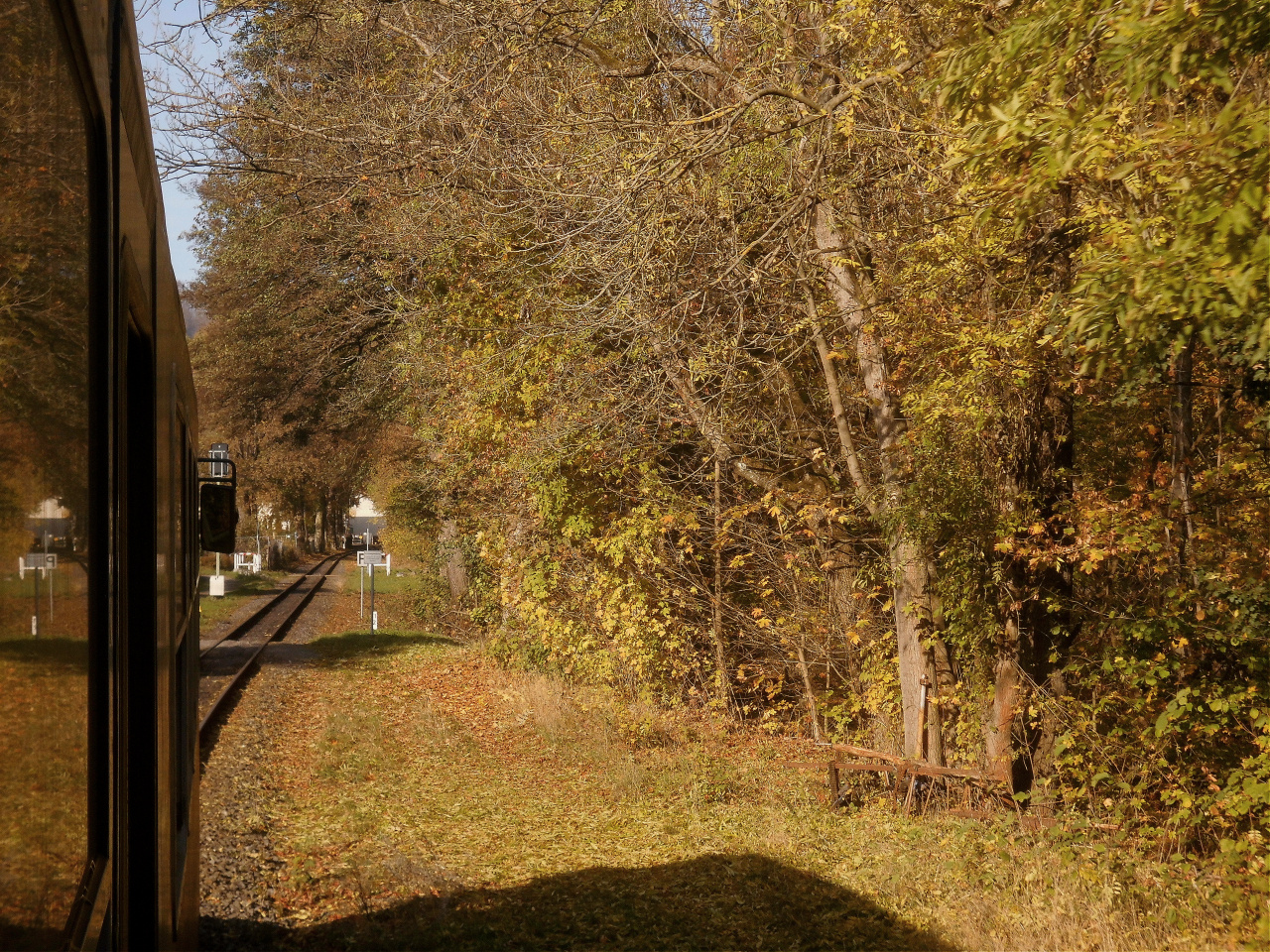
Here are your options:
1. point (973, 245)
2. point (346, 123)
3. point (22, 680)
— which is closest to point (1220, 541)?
point (973, 245)

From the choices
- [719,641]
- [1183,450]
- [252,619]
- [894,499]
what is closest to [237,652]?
[252,619]

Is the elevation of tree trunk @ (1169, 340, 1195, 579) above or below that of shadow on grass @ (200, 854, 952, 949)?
above

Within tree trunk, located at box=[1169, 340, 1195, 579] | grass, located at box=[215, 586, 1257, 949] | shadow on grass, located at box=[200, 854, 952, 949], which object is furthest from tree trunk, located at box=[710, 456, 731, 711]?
tree trunk, located at box=[1169, 340, 1195, 579]

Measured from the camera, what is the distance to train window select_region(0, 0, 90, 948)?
1.18 m

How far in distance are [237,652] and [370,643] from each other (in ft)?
11.4

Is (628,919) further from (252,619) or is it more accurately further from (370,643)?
(252,619)

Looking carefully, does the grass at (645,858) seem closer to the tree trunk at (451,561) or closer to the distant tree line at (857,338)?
the distant tree line at (857,338)

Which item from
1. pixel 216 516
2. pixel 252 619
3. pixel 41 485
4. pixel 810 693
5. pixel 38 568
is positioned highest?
pixel 216 516

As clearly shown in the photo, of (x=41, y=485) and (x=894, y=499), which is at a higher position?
(x=894, y=499)

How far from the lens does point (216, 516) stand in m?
7.87

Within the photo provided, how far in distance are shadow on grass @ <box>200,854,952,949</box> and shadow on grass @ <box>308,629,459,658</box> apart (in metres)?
15.6

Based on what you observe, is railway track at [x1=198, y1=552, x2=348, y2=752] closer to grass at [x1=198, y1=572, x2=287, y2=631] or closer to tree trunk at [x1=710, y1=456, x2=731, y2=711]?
grass at [x1=198, y1=572, x2=287, y2=631]

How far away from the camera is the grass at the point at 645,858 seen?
7938 mm

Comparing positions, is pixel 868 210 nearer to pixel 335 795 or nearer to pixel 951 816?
pixel 951 816
